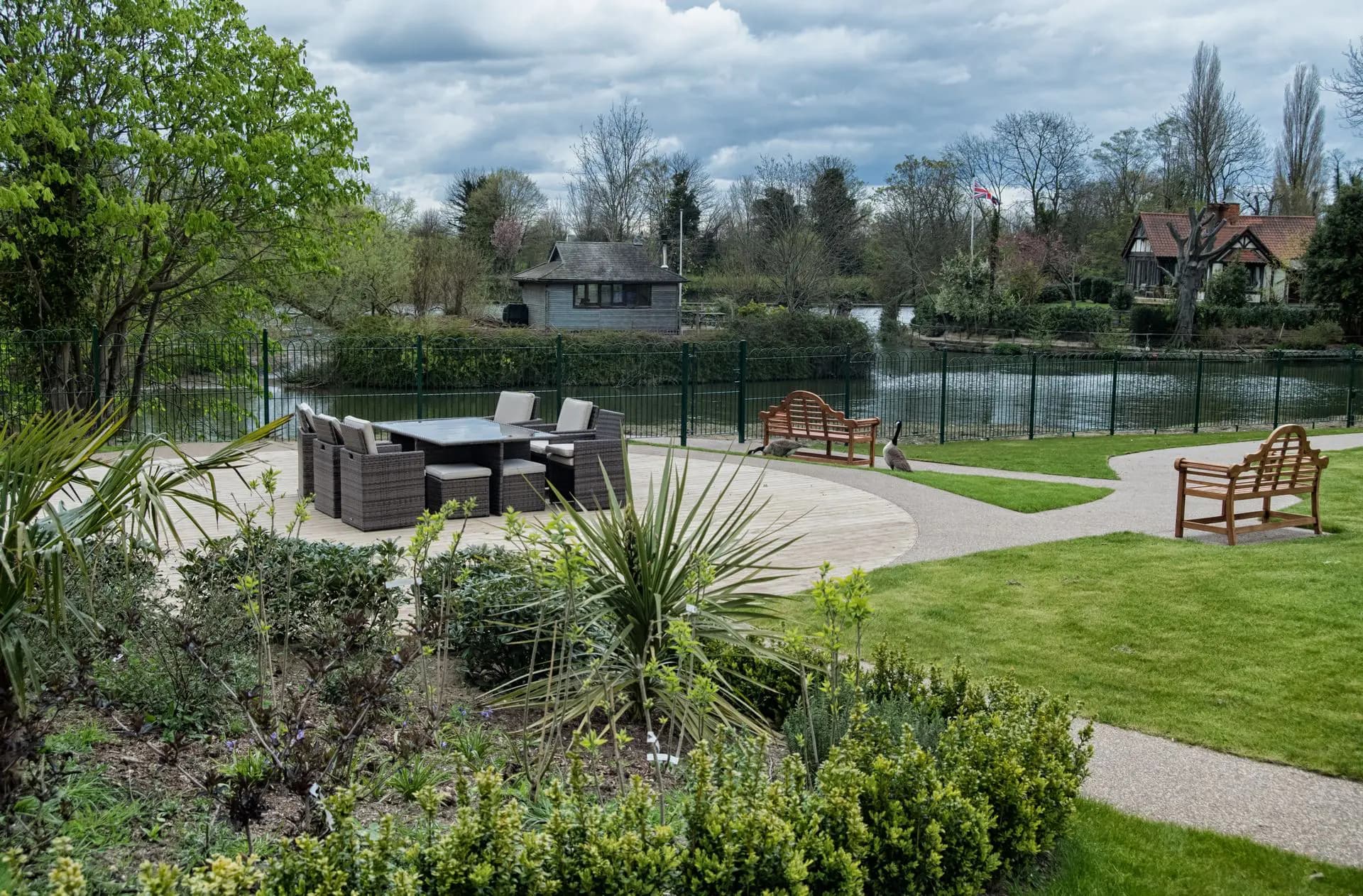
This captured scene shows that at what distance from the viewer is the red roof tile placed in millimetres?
61188

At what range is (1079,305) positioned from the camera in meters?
54.5

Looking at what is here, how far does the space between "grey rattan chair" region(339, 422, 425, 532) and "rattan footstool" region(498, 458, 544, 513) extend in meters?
0.85

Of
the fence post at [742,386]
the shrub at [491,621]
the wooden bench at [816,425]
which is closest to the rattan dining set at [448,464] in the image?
the shrub at [491,621]

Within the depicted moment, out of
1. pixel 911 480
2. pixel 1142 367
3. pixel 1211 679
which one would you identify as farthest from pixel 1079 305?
pixel 1211 679

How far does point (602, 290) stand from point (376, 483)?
43.3 m

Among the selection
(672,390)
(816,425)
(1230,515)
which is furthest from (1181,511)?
(672,390)

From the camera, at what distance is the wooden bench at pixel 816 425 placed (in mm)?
16969

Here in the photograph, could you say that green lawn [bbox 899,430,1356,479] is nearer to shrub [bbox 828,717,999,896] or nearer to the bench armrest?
the bench armrest

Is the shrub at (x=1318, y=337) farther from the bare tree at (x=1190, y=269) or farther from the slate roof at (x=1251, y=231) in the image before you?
the slate roof at (x=1251, y=231)

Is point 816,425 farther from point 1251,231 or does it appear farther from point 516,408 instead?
point 1251,231

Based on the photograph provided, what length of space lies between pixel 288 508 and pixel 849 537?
5.48 metres

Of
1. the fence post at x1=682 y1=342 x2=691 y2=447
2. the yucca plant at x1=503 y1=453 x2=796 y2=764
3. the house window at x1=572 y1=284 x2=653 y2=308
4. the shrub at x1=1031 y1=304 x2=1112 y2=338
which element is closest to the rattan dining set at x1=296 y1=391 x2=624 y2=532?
the yucca plant at x1=503 y1=453 x2=796 y2=764

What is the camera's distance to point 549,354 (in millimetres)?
32906

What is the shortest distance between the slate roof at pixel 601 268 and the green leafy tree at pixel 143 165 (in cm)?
3285
